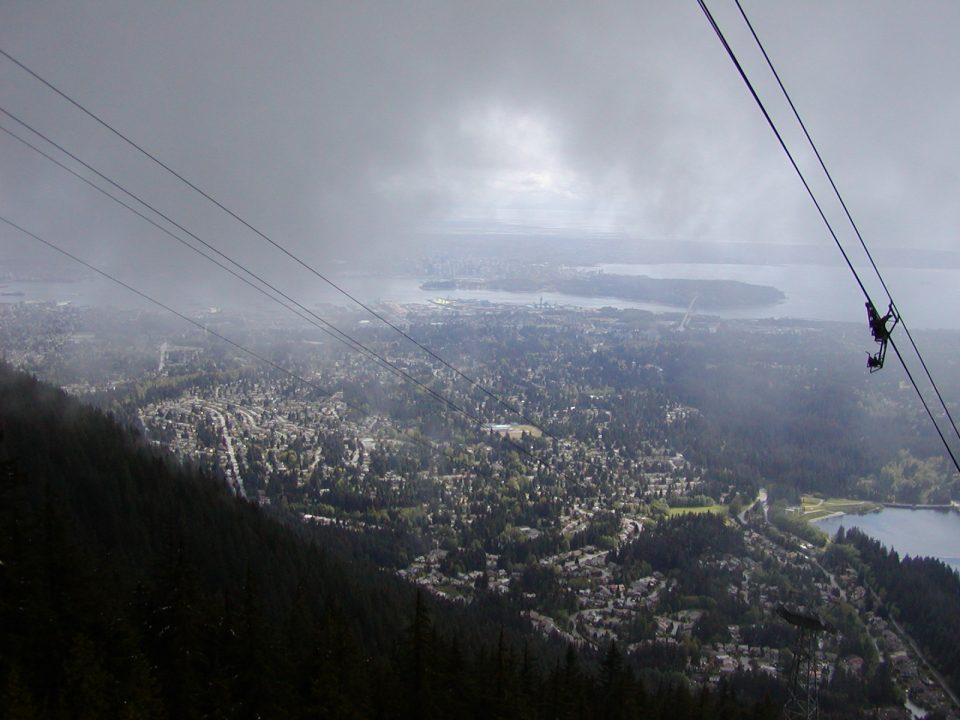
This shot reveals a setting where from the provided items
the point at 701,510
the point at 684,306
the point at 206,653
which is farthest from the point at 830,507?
the point at 684,306

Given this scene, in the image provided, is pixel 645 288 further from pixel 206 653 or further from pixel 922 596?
pixel 206 653

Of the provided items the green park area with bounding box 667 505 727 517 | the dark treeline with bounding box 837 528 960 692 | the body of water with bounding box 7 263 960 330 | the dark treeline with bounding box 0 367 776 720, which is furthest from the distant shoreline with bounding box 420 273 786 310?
the dark treeline with bounding box 0 367 776 720

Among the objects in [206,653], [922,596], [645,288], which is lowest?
[206,653]

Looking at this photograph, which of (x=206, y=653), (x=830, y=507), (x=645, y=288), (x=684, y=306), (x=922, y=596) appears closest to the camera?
(x=206, y=653)

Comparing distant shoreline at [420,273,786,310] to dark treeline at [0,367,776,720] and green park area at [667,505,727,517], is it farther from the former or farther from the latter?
dark treeline at [0,367,776,720]

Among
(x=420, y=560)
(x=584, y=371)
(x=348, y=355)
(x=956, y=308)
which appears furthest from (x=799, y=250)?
(x=420, y=560)
